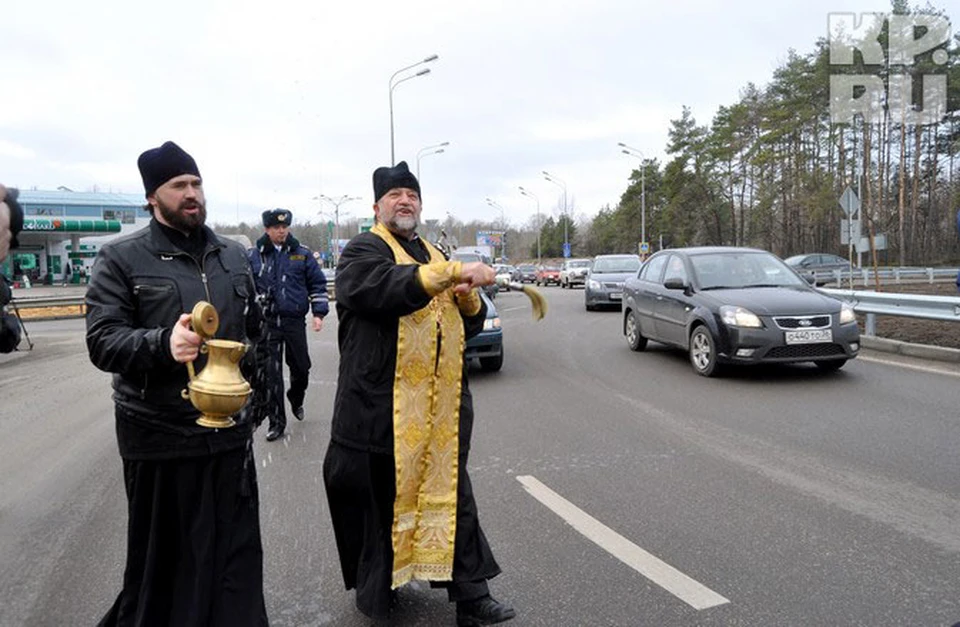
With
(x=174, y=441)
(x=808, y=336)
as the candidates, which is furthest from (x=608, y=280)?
(x=174, y=441)

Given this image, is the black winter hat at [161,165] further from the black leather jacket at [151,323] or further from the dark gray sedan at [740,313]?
the dark gray sedan at [740,313]

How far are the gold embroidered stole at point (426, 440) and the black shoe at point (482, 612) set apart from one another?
143mm

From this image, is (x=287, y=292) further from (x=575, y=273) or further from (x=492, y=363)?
(x=575, y=273)

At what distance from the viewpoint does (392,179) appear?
3039 mm

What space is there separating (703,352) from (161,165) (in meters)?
7.52

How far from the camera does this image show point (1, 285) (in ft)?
9.75

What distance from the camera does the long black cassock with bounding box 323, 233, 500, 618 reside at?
287 cm

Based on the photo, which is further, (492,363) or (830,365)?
(492,363)

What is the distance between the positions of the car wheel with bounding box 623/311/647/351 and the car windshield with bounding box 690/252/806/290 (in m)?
1.84

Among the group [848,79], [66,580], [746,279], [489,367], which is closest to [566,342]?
[489,367]

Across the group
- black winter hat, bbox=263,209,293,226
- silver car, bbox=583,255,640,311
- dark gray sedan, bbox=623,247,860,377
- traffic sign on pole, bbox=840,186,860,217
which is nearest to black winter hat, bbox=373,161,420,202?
black winter hat, bbox=263,209,293,226

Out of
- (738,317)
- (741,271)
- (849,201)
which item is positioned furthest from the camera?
(849,201)

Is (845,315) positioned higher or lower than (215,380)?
lower

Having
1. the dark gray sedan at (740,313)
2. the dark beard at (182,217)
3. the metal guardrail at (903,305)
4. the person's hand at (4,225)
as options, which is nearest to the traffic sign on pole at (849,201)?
the metal guardrail at (903,305)
